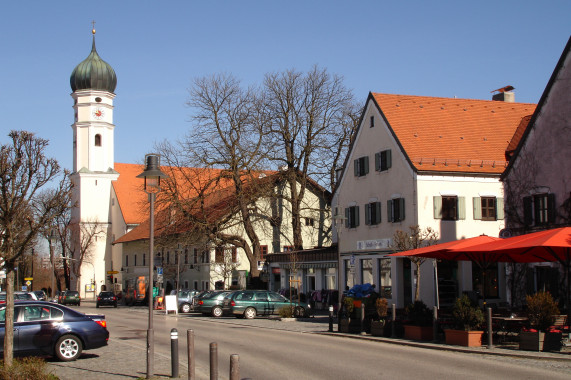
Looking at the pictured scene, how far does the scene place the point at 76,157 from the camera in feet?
291

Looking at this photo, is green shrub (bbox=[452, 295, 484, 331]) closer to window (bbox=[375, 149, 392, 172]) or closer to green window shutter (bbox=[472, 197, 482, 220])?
green window shutter (bbox=[472, 197, 482, 220])

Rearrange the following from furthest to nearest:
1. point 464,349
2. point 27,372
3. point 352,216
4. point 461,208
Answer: point 352,216 → point 461,208 → point 464,349 → point 27,372

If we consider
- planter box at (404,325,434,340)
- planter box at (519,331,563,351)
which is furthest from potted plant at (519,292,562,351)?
planter box at (404,325,434,340)

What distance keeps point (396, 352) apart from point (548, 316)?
3869 millimetres

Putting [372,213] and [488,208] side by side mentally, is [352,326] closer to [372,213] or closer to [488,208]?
[488,208]

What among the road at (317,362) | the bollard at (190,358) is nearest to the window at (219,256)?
the road at (317,362)

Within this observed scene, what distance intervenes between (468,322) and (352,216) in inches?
921

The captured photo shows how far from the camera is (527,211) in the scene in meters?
29.4

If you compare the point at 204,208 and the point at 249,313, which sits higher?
the point at 204,208

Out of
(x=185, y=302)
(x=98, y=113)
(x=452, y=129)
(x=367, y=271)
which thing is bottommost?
(x=185, y=302)

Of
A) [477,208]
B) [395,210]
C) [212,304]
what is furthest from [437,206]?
[212,304]

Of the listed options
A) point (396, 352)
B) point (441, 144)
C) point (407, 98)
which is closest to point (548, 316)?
point (396, 352)

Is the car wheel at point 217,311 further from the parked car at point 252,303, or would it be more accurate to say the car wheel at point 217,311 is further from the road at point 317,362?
the road at point 317,362

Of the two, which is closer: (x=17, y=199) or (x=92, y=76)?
(x=17, y=199)
